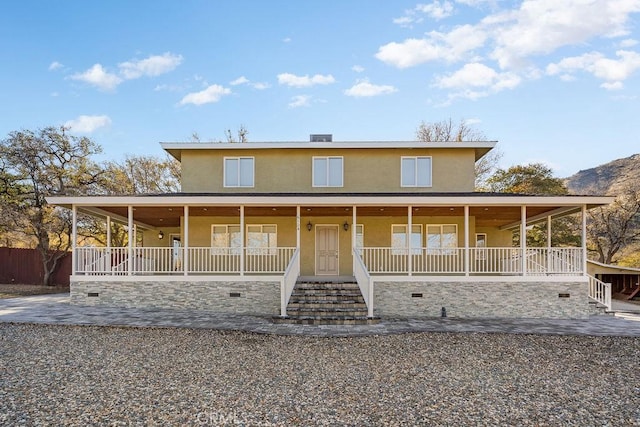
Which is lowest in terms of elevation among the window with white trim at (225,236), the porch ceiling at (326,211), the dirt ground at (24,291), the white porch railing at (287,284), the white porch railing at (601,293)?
the dirt ground at (24,291)

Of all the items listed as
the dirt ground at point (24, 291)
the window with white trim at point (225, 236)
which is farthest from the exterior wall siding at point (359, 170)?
the dirt ground at point (24, 291)

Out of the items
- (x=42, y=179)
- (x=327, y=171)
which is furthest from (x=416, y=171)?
(x=42, y=179)

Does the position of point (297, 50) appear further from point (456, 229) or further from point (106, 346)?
point (106, 346)

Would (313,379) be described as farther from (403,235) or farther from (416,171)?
(416,171)

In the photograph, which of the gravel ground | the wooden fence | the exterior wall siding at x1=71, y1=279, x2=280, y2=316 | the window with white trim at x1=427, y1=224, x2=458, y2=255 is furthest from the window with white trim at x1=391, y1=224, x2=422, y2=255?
the wooden fence

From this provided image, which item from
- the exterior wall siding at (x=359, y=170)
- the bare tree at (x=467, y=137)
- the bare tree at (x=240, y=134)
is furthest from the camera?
the bare tree at (x=240, y=134)

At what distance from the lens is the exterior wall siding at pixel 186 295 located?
12516 mm

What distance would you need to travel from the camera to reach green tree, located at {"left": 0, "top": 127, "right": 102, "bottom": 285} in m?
20.1

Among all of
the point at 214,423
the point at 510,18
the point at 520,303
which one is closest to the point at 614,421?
the point at 214,423

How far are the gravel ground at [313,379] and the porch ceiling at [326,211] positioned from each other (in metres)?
5.39

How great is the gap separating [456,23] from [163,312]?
53.3 feet

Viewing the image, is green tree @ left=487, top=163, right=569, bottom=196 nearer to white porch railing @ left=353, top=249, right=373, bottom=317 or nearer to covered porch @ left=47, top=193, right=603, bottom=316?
covered porch @ left=47, top=193, right=603, bottom=316

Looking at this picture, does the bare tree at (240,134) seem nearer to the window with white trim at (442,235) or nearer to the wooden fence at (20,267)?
the wooden fence at (20,267)

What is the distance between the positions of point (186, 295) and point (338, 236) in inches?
234
